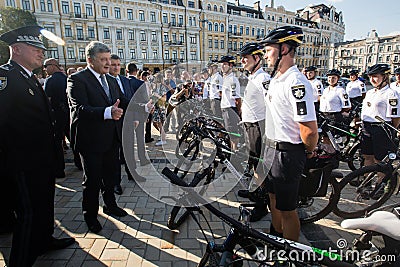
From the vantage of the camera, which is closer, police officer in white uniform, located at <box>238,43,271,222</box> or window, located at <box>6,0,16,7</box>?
police officer in white uniform, located at <box>238,43,271,222</box>

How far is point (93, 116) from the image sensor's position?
2.64 metres

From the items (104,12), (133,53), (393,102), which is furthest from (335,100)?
(104,12)

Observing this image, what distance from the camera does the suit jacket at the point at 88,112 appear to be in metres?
2.65

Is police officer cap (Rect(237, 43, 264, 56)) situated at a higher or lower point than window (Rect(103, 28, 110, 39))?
lower

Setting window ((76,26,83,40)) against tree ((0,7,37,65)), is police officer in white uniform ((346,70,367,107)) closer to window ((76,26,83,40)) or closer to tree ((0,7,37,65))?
tree ((0,7,37,65))

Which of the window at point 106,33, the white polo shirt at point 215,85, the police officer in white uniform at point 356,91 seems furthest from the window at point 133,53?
the white polo shirt at point 215,85

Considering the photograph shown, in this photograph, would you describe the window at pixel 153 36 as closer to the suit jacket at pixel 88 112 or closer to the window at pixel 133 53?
the window at pixel 133 53

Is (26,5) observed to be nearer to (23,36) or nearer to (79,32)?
(79,32)

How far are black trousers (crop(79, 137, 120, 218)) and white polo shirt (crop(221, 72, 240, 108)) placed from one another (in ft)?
6.79

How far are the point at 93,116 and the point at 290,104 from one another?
199 centimetres

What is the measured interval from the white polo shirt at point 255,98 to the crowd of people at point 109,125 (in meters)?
0.01

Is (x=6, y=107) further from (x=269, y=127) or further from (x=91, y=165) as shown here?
(x=269, y=127)

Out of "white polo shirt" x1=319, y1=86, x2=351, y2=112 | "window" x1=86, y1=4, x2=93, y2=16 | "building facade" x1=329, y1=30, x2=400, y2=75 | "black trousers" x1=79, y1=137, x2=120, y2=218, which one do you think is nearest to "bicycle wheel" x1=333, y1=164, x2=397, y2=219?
"white polo shirt" x1=319, y1=86, x2=351, y2=112

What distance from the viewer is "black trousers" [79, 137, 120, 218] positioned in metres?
2.82
